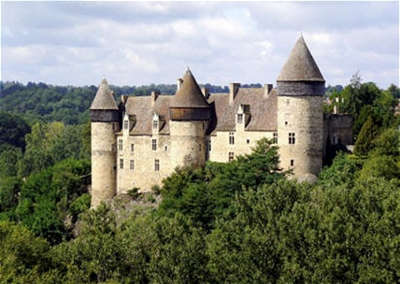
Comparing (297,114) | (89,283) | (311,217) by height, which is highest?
(297,114)

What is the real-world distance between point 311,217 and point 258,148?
16.4m

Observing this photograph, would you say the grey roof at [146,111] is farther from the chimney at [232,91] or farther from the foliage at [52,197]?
the foliage at [52,197]

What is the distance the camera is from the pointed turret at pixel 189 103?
214ft

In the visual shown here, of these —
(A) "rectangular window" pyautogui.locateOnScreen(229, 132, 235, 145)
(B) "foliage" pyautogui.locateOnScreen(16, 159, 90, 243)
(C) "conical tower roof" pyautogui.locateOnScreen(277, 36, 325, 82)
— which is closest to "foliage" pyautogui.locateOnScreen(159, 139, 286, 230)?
(A) "rectangular window" pyautogui.locateOnScreen(229, 132, 235, 145)

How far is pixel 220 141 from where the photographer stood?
65.4m

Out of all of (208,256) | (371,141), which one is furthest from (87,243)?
(371,141)

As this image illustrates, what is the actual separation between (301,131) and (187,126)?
9420mm

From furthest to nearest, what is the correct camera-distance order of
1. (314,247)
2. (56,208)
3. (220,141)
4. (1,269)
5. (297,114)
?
(56,208) → (220,141) → (297,114) → (314,247) → (1,269)

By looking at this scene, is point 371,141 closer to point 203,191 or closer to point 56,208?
point 203,191

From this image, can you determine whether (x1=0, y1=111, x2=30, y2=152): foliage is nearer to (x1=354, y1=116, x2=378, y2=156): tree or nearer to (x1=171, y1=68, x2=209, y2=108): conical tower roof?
(x1=171, y1=68, x2=209, y2=108): conical tower roof

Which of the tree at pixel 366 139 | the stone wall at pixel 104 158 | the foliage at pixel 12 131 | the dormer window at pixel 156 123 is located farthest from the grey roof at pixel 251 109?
the foliage at pixel 12 131

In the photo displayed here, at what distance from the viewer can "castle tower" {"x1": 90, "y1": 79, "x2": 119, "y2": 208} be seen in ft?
229

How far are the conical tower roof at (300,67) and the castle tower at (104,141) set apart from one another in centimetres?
1593

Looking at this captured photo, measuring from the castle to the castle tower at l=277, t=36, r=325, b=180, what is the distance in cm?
7
